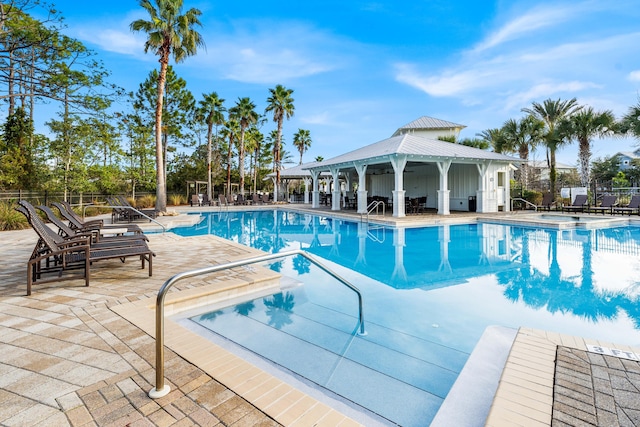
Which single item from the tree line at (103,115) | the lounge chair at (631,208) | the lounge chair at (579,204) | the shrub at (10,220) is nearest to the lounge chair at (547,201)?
the lounge chair at (579,204)

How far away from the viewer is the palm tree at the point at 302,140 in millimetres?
46719

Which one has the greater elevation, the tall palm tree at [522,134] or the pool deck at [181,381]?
the tall palm tree at [522,134]

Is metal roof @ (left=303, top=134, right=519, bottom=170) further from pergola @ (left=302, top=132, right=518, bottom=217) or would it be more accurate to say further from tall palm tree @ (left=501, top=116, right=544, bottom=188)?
tall palm tree @ (left=501, top=116, right=544, bottom=188)

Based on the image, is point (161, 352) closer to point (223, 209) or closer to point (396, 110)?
point (223, 209)

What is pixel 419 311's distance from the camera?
4531mm

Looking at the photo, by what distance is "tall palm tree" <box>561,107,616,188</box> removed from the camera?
62.1ft

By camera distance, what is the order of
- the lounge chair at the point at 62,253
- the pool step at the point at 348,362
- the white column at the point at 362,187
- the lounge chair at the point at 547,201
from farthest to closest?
1. the lounge chair at the point at 547,201
2. the white column at the point at 362,187
3. the lounge chair at the point at 62,253
4. the pool step at the point at 348,362

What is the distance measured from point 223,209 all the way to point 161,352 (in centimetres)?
2232

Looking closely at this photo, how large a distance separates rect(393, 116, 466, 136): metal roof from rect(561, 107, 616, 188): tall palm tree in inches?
375

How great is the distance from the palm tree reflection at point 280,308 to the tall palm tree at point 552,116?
920 inches

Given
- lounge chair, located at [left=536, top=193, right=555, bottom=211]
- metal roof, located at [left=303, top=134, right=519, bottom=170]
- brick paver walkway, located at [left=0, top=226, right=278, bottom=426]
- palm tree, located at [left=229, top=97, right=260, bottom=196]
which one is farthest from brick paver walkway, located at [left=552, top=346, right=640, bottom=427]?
palm tree, located at [left=229, top=97, right=260, bottom=196]

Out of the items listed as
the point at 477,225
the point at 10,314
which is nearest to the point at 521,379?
the point at 10,314

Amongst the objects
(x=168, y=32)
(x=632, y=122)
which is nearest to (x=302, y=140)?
(x=168, y=32)

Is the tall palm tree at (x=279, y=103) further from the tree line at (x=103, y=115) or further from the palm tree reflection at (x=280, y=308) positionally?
the palm tree reflection at (x=280, y=308)
